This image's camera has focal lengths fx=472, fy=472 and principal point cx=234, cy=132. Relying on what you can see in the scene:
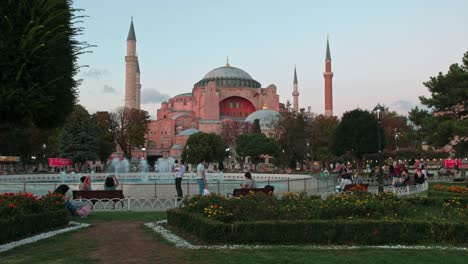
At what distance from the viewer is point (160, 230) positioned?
9070 mm

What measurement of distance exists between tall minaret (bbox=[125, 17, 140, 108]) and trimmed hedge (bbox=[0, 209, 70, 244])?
56068 mm

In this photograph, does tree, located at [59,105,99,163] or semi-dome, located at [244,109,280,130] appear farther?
semi-dome, located at [244,109,280,130]

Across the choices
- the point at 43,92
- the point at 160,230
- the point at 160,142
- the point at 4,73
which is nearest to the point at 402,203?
the point at 160,230

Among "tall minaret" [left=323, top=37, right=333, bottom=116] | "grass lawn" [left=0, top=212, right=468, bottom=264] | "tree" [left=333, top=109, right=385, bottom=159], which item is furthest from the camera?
"tall minaret" [left=323, top=37, right=333, bottom=116]

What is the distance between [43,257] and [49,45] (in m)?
4.61

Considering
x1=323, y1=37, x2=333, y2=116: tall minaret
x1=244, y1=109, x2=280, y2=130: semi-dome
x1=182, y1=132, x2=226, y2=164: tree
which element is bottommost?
x1=182, y1=132, x2=226, y2=164: tree

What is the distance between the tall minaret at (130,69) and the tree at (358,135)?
3591cm

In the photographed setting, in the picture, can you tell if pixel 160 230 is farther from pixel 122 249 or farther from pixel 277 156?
pixel 277 156

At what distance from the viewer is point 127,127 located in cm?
4984

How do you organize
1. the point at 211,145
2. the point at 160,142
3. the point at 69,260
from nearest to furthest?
the point at 69,260, the point at 211,145, the point at 160,142

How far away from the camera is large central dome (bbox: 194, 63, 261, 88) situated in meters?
84.1

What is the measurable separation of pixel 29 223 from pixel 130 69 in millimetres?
57310

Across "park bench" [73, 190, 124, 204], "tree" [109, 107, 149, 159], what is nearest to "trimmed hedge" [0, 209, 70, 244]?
"park bench" [73, 190, 124, 204]

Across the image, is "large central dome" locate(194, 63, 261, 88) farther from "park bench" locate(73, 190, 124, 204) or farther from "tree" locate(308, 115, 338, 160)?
"park bench" locate(73, 190, 124, 204)
